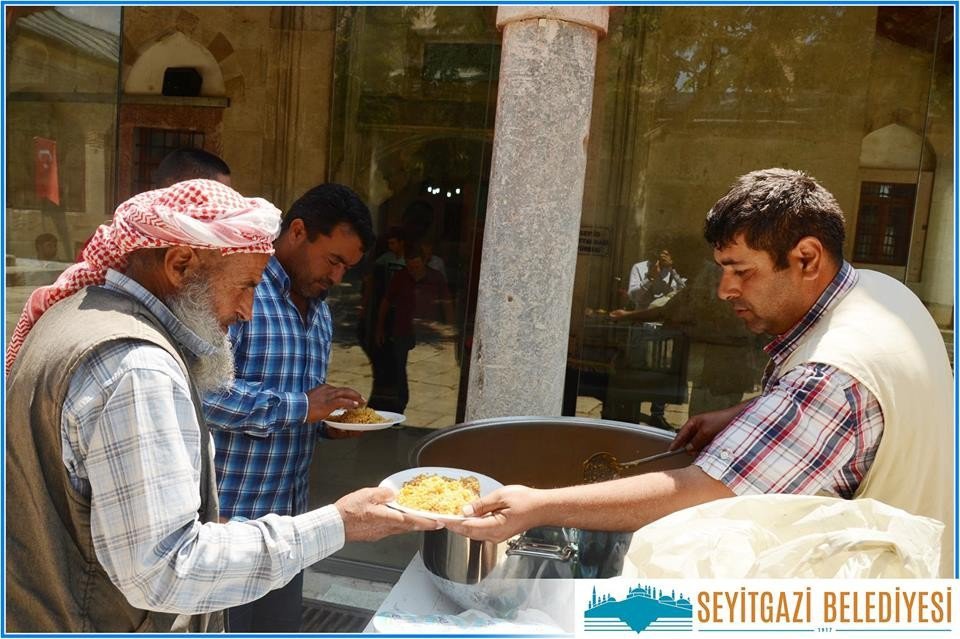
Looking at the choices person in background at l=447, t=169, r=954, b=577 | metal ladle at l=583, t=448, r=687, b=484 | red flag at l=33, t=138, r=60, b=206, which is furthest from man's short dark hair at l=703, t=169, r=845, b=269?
red flag at l=33, t=138, r=60, b=206

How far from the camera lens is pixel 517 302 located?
2959 mm

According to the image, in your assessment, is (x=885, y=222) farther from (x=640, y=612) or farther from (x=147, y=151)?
(x=147, y=151)

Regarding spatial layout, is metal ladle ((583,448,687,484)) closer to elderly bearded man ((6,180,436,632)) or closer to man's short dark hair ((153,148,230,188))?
elderly bearded man ((6,180,436,632))

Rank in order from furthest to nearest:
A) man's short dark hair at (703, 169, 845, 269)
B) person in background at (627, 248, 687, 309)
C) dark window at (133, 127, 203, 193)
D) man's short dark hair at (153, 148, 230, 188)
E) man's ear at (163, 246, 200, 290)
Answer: dark window at (133, 127, 203, 193), person in background at (627, 248, 687, 309), man's short dark hair at (153, 148, 230, 188), man's short dark hair at (703, 169, 845, 269), man's ear at (163, 246, 200, 290)

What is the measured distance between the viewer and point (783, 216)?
5.53 feet

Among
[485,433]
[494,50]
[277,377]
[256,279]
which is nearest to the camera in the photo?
[256,279]

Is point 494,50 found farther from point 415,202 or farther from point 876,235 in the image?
point 876,235

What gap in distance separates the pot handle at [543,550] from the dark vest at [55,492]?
0.74 m

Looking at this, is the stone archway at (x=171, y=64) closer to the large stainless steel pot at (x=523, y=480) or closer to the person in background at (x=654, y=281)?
the person in background at (x=654, y=281)

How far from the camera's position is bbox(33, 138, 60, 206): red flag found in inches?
235

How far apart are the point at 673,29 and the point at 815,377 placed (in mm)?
4310

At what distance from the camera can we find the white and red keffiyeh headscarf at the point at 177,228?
1.51m

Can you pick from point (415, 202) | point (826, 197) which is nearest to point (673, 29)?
point (415, 202)

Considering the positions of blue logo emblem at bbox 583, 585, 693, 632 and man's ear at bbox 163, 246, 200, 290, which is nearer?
blue logo emblem at bbox 583, 585, 693, 632
